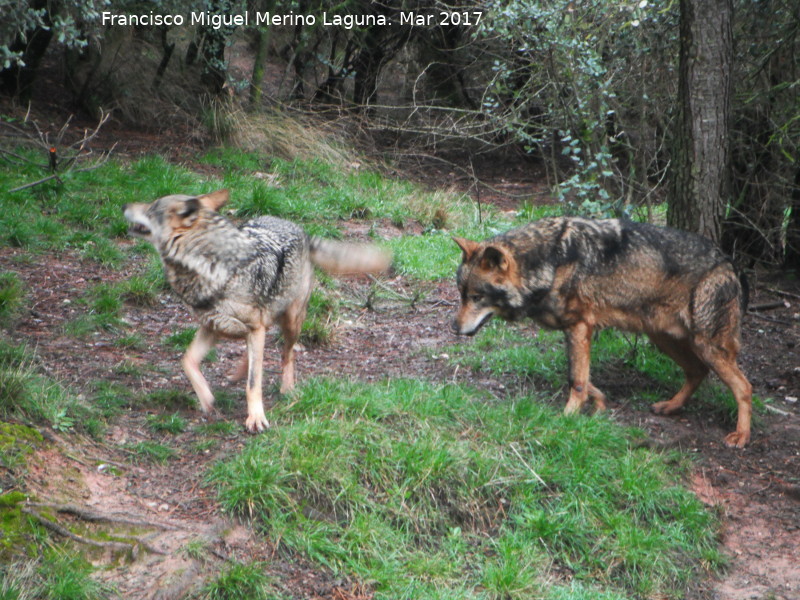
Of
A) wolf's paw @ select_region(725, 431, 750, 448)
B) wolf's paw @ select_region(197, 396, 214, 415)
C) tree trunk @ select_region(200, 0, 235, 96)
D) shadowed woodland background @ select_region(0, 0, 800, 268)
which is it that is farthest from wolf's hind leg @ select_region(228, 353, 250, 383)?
tree trunk @ select_region(200, 0, 235, 96)

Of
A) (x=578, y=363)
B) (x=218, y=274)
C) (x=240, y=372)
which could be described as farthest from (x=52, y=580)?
(x=578, y=363)

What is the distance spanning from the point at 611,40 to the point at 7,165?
7.50 m

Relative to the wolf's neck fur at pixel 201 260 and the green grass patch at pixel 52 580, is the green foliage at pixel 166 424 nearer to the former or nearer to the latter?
the wolf's neck fur at pixel 201 260

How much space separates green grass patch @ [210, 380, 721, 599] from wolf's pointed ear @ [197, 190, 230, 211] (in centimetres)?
153

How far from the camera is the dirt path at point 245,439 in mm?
4918

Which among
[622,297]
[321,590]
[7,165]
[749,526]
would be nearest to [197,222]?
[321,590]

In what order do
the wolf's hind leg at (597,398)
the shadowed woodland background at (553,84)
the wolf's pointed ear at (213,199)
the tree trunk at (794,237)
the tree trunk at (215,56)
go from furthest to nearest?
the tree trunk at (215,56), the tree trunk at (794,237), the shadowed woodland background at (553,84), the wolf's hind leg at (597,398), the wolf's pointed ear at (213,199)

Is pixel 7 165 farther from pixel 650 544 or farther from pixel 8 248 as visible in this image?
pixel 650 544

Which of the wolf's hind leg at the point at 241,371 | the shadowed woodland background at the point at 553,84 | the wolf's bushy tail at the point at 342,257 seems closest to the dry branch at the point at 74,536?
the wolf's hind leg at the point at 241,371

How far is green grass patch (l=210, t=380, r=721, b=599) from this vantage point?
516 centimetres

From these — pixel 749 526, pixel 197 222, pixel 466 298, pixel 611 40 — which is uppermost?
pixel 611 40

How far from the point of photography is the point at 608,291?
6984mm

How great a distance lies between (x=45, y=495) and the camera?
Answer: 485 cm

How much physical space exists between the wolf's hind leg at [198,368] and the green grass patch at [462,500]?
0.51 m
